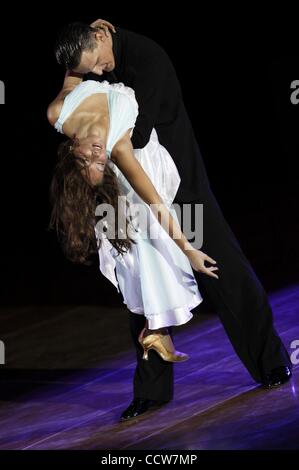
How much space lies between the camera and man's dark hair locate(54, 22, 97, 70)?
278cm

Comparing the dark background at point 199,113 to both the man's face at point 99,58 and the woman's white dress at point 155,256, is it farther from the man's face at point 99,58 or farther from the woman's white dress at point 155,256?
the man's face at point 99,58

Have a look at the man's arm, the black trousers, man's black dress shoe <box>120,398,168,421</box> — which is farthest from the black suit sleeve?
man's black dress shoe <box>120,398,168,421</box>

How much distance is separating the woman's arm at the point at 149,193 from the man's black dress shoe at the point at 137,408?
513 mm

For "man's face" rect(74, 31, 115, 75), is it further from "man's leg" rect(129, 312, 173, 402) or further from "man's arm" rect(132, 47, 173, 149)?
"man's leg" rect(129, 312, 173, 402)

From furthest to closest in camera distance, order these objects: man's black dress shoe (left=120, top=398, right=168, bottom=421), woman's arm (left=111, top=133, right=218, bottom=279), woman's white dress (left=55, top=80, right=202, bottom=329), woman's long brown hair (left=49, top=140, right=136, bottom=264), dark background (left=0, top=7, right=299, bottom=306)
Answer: dark background (left=0, top=7, right=299, bottom=306), man's black dress shoe (left=120, top=398, right=168, bottom=421), woman's white dress (left=55, top=80, right=202, bottom=329), woman's long brown hair (left=49, top=140, right=136, bottom=264), woman's arm (left=111, top=133, right=218, bottom=279)

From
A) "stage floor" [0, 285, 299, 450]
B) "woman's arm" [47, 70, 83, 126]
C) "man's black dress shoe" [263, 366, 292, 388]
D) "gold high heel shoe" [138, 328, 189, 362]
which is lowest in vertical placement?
"stage floor" [0, 285, 299, 450]

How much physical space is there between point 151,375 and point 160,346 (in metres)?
0.12

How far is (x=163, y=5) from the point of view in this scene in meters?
6.36

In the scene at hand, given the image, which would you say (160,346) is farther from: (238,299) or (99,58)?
(99,58)

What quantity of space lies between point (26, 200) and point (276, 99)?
185 cm

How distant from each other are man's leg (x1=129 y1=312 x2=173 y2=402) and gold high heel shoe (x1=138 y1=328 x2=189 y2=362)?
43 millimetres

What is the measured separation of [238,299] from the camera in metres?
3.02

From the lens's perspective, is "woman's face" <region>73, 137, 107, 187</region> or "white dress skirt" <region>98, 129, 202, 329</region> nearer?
"woman's face" <region>73, 137, 107, 187</region>

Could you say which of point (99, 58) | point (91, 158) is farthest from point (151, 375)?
point (99, 58)
